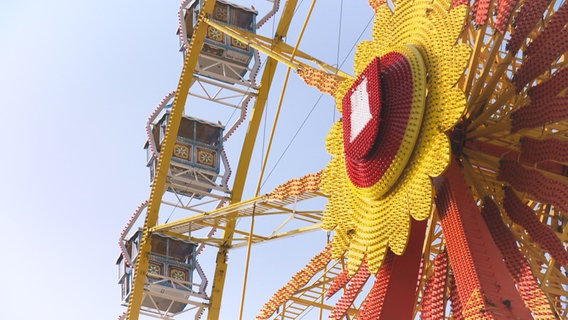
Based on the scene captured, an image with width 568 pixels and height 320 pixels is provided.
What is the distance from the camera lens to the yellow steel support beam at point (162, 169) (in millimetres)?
26109

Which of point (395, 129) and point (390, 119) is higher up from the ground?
point (390, 119)

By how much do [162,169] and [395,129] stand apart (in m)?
11.3

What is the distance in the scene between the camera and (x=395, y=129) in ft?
52.9

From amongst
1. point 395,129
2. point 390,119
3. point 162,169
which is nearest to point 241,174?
point 162,169

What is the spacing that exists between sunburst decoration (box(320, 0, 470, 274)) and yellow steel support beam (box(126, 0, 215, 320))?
29.3 ft

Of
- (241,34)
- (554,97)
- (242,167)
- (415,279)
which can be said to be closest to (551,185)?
(554,97)

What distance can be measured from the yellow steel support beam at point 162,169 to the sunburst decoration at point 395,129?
29.3 ft

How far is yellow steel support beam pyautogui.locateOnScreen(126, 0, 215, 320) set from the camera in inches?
1028

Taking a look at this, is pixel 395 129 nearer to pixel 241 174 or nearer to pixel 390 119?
pixel 390 119

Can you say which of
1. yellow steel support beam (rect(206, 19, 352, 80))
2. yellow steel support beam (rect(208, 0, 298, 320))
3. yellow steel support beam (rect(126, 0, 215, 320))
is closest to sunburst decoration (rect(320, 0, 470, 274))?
yellow steel support beam (rect(206, 19, 352, 80))

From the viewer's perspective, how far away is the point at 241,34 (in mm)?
24984

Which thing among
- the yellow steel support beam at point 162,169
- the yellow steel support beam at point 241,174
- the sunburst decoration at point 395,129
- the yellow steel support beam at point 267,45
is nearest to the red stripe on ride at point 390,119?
the sunburst decoration at point 395,129

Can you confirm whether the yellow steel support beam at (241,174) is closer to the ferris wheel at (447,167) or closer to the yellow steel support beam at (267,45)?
the yellow steel support beam at (267,45)

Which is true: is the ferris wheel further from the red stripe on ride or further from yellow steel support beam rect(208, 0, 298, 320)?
yellow steel support beam rect(208, 0, 298, 320)
